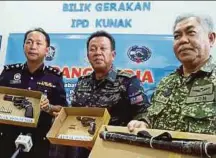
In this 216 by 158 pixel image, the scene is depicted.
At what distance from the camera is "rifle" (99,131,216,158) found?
99 centimetres

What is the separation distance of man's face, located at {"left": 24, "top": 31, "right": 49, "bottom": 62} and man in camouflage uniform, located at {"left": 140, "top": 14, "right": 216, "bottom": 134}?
2.70ft

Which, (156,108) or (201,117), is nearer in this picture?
(201,117)

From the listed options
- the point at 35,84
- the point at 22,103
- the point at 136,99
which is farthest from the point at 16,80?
the point at 136,99

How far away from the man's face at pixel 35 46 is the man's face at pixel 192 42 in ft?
2.90

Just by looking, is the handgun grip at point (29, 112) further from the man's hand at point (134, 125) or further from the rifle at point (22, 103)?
the man's hand at point (134, 125)

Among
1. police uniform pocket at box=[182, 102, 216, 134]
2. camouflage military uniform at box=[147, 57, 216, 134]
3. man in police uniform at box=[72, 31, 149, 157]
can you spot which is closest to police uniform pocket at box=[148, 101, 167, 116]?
camouflage military uniform at box=[147, 57, 216, 134]

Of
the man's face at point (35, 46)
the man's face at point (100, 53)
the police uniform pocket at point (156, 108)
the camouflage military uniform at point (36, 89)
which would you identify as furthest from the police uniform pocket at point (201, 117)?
the man's face at point (35, 46)

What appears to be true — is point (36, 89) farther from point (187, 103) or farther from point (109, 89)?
point (187, 103)

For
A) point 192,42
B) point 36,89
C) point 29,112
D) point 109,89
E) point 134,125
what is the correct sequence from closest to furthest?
point 134,125 < point 192,42 < point 29,112 < point 109,89 < point 36,89

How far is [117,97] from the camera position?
181 centimetres

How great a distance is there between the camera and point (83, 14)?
246cm

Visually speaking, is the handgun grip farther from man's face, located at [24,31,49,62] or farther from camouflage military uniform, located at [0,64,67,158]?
man's face, located at [24,31,49,62]

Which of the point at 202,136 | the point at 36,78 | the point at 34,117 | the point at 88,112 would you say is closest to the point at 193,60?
the point at 202,136

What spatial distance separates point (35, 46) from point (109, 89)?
0.51 m
